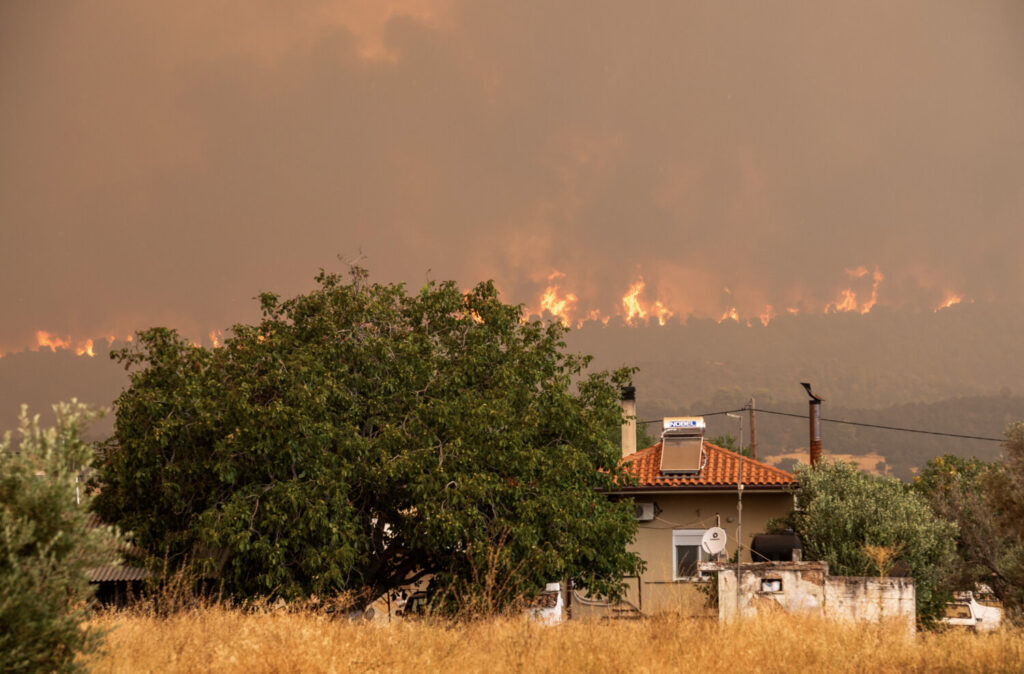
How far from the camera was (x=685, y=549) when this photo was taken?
1112 inches

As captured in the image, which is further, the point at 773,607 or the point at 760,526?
the point at 760,526

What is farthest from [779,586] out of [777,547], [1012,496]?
[1012,496]

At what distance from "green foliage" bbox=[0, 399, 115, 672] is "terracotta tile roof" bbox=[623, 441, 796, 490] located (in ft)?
65.9

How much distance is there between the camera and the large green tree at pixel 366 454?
18.8 meters

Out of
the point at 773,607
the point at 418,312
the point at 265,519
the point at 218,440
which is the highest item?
the point at 418,312

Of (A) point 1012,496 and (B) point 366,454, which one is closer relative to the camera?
(A) point 1012,496

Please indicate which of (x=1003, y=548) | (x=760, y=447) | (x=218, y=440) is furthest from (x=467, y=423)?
(x=760, y=447)

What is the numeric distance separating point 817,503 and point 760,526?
366cm

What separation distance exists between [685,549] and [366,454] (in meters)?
13.0

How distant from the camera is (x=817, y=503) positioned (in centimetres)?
2445

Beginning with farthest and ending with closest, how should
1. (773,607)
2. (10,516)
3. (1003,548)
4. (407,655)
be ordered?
(1003,548), (773,607), (407,655), (10,516)

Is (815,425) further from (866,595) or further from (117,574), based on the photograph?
(117,574)

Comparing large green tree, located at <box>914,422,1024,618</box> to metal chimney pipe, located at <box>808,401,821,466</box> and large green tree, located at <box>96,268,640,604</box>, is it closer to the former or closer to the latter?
metal chimney pipe, located at <box>808,401,821,466</box>

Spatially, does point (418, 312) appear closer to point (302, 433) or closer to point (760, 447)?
point (302, 433)
